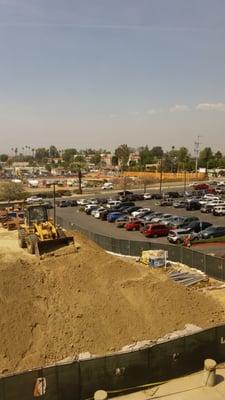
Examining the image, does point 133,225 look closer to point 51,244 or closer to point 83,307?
point 51,244

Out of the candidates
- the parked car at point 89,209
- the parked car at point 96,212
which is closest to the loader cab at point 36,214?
the parked car at point 96,212

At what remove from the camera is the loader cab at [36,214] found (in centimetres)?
2717

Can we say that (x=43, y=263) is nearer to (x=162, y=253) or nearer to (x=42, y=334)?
(x=42, y=334)

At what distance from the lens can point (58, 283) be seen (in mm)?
19734

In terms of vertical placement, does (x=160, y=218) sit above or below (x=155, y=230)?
above

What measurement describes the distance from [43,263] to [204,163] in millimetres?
134833

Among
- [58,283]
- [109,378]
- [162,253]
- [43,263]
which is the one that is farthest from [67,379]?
[162,253]

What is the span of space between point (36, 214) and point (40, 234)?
2862 millimetres

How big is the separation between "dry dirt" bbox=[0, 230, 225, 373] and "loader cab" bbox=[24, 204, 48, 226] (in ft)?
16.5

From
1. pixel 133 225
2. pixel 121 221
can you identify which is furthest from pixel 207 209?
pixel 133 225

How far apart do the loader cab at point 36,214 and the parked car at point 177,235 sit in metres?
12.8

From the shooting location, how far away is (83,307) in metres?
18.1

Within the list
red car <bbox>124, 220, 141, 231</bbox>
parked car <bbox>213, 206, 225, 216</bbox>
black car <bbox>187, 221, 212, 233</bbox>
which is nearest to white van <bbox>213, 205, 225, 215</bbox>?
parked car <bbox>213, 206, 225, 216</bbox>

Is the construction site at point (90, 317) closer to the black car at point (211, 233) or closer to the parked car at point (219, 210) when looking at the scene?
the black car at point (211, 233)
